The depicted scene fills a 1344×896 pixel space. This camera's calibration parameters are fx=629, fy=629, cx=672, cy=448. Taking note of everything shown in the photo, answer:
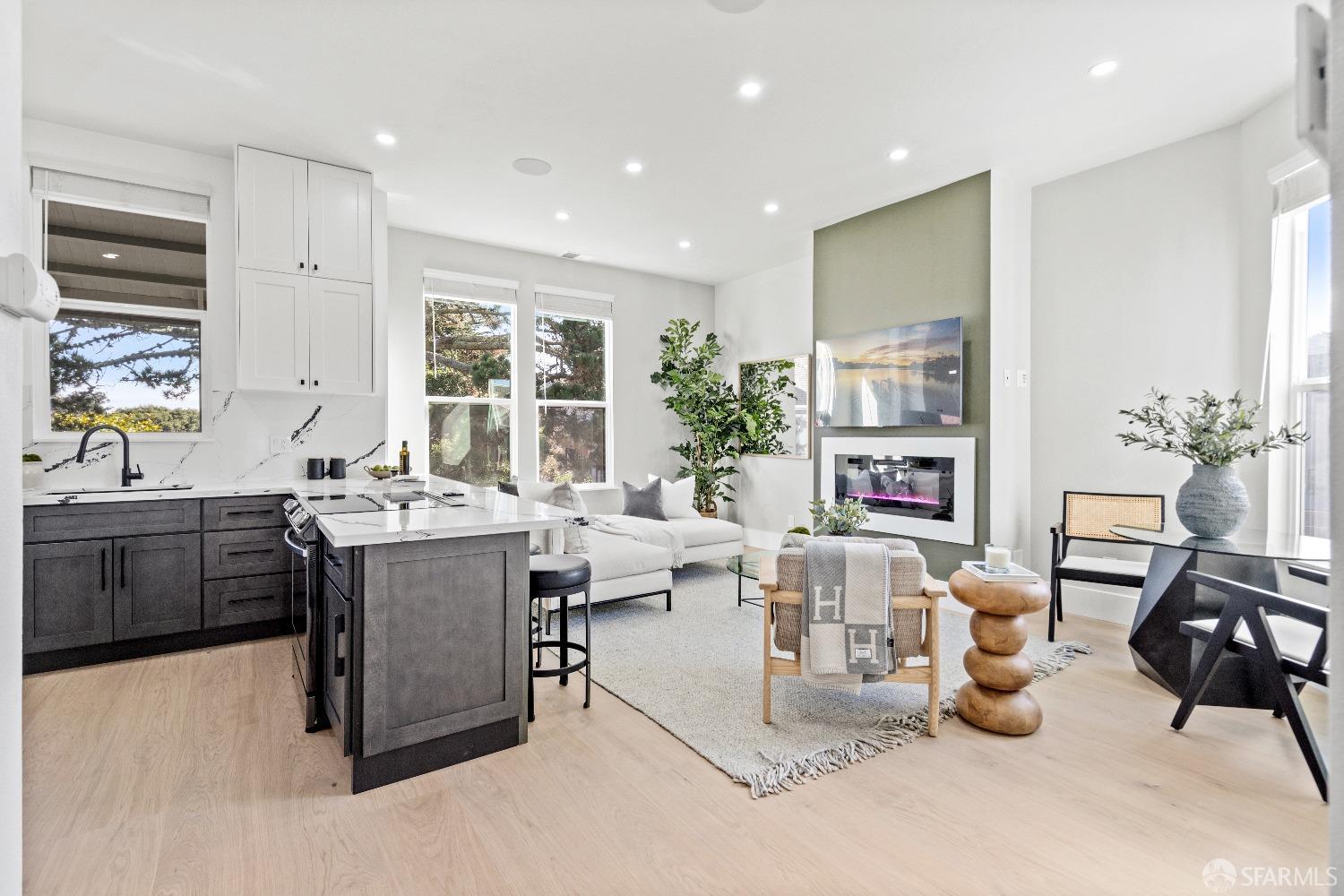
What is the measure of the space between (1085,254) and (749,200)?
2.31 m

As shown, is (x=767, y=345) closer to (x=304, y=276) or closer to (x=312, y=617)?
(x=304, y=276)

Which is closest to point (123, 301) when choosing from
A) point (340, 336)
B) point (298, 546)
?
point (340, 336)

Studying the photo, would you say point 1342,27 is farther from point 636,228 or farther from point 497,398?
point 497,398

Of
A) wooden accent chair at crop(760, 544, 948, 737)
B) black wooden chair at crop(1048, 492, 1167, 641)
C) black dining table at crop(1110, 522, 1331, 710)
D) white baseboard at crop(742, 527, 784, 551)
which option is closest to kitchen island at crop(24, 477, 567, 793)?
wooden accent chair at crop(760, 544, 948, 737)

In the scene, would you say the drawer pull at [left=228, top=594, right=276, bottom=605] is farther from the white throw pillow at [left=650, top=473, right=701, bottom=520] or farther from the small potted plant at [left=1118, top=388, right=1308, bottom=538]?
the small potted plant at [left=1118, top=388, right=1308, bottom=538]

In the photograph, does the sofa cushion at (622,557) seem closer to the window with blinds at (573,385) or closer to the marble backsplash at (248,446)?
the marble backsplash at (248,446)

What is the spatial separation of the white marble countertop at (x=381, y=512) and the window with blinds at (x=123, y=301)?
588 millimetres

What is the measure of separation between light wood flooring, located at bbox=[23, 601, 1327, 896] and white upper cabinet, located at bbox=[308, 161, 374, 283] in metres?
2.71

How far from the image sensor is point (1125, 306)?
4.04 meters

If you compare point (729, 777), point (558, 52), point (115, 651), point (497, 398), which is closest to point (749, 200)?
point (558, 52)

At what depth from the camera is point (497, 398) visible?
5.84 meters

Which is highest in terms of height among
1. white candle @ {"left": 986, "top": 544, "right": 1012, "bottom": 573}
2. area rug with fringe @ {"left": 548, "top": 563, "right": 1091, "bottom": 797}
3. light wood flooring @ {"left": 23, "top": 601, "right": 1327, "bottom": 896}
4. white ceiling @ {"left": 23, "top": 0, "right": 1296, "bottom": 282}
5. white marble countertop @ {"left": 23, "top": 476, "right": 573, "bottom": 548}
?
white ceiling @ {"left": 23, "top": 0, "right": 1296, "bottom": 282}

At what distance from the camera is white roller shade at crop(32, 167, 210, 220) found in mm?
3574

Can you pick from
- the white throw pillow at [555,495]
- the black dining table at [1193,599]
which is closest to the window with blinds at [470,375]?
the white throw pillow at [555,495]
